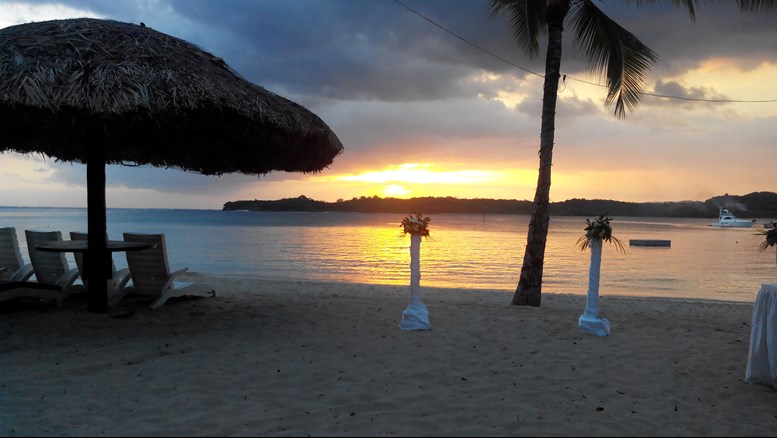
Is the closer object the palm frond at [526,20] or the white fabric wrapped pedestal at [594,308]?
the white fabric wrapped pedestal at [594,308]

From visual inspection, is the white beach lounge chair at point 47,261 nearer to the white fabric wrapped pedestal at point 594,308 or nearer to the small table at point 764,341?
the white fabric wrapped pedestal at point 594,308

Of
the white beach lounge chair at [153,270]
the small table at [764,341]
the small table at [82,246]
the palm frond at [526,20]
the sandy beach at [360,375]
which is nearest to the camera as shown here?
the sandy beach at [360,375]

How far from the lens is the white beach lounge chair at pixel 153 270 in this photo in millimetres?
6039

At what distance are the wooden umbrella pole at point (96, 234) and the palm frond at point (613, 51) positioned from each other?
7416 millimetres

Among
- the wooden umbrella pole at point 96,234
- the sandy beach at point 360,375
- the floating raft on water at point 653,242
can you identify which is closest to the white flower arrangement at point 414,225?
the sandy beach at point 360,375

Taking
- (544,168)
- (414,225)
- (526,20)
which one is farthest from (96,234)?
(526,20)

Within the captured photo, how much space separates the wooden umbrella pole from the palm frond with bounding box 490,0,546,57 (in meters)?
6.53

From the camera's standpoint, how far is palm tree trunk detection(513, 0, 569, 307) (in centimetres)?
747

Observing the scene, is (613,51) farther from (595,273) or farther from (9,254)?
(9,254)

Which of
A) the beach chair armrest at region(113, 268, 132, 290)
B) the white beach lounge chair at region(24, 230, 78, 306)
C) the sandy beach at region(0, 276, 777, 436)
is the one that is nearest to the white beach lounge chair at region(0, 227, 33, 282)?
the white beach lounge chair at region(24, 230, 78, 306)

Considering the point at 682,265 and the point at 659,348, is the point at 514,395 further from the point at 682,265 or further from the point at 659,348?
the point at 682,265

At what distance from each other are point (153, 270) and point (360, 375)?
364 centimetres

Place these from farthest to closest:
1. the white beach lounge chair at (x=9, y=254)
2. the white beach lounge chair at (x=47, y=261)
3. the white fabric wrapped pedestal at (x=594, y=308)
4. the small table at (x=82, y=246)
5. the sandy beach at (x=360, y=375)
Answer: the white beach lounge chair at (x=9, y=254) < the white beach lounge chair at (x=47, y=261) < the white fabric wrapped pedestal at (x=594, y=308) < the small table at (x=82, y=246) < the sandy beach at (x=360, y=375)

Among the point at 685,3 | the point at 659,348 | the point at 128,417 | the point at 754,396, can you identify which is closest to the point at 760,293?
the point at 754,396
